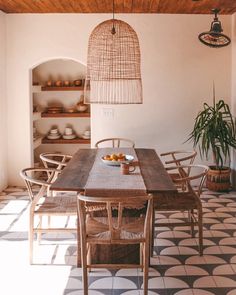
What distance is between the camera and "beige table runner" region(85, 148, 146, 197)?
132 inches

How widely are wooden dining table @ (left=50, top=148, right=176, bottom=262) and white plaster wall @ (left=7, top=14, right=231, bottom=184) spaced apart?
180cm

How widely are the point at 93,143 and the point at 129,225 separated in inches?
132

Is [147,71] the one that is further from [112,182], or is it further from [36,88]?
[112,182]

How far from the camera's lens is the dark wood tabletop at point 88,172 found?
11.2ft

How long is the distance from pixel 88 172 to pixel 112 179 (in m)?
0.38

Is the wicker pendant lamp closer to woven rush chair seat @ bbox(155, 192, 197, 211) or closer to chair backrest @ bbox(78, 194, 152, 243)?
woven rush chair seat @ bbox(155, 192, 197, 211)

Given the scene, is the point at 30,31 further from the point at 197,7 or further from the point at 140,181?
the point at 140,181

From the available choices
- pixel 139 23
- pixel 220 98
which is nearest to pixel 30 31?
pixel 139 23

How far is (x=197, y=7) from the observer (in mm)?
5902

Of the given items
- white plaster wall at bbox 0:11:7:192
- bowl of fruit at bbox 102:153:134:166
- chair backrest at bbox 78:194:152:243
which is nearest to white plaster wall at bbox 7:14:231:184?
white plaster wall at bbox 0:11:7:192

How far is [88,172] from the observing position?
4039 mm

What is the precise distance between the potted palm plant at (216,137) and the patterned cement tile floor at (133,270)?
1309 millimetres

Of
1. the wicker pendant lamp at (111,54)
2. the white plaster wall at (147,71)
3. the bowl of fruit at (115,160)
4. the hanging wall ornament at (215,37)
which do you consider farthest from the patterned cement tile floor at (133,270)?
the hanging wall ornament at (215,37)

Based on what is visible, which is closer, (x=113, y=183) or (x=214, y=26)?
(x=113, y=183)
